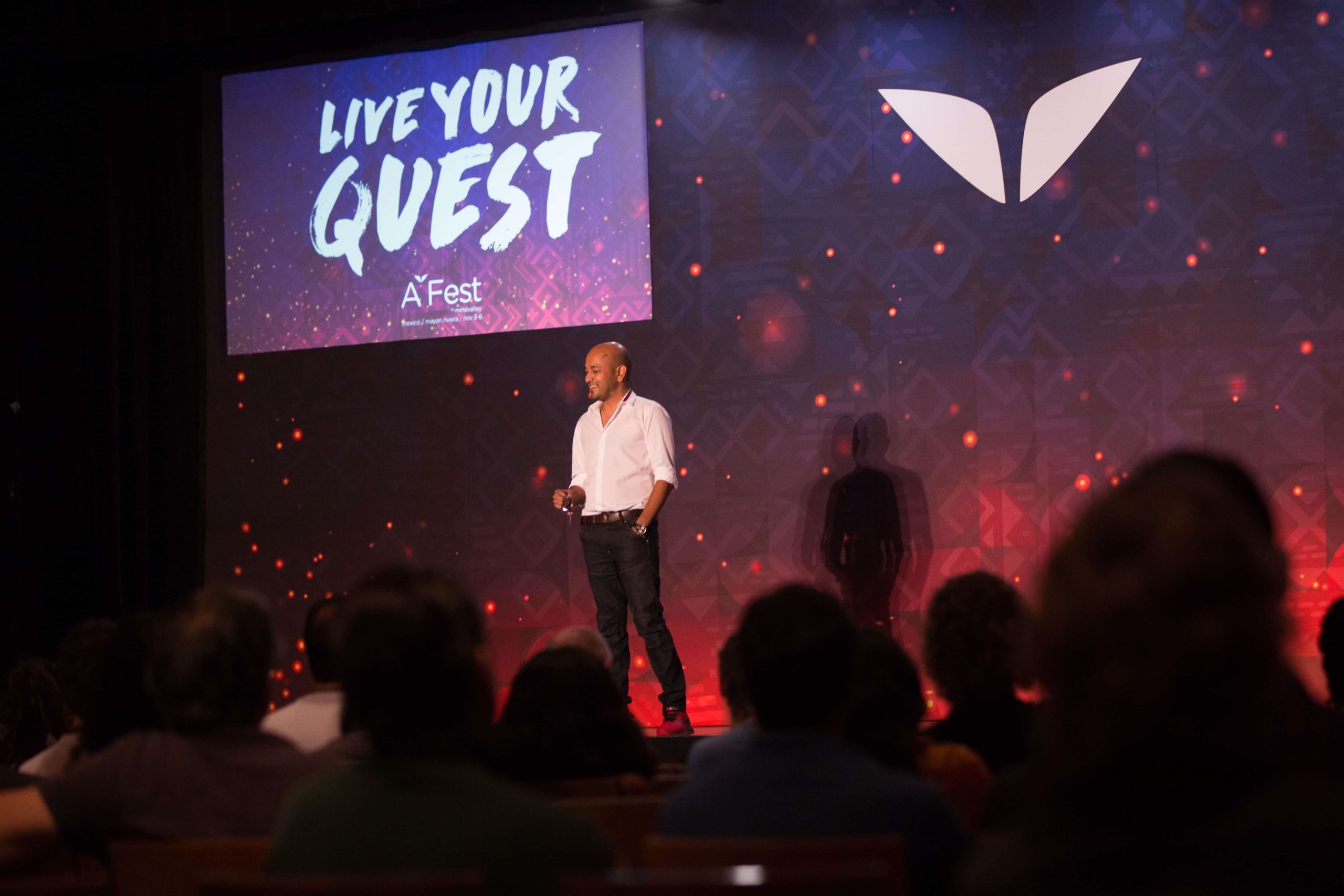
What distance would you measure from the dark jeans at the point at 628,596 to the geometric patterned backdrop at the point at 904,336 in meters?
0.58

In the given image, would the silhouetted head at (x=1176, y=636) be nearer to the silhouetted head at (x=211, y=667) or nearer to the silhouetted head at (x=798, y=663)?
the silhouetted head at (x=798, y=663)

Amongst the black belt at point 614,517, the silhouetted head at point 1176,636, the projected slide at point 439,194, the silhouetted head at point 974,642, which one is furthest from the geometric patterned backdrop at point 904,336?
the silhouetted head at point 1176,636

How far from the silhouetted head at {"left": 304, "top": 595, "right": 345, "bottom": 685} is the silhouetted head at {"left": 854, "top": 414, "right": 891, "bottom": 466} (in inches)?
128

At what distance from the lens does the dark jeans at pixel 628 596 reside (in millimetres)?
4992

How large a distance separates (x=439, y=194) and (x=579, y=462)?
5.50ft

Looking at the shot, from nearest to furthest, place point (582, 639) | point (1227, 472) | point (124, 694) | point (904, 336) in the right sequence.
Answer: point (1227, 472)
point (124, 694)
point (582, 639)
point (904, 336)

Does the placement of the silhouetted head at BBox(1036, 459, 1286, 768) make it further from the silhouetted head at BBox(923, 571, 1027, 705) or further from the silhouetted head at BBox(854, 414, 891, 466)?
the silhouetted head at BBox(854, 414, 891, 466)

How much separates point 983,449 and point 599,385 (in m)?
1.71

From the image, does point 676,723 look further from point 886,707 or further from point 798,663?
point 798,663

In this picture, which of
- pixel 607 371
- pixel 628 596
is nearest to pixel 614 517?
Result: pixel 628 596

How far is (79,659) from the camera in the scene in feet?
7.96

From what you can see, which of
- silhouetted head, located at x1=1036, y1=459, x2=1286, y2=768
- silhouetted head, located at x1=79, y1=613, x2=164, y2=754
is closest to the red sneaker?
silhouetted head, located at x1=79, y1=613, x2=164, y2=754

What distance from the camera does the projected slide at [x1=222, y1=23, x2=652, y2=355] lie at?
19.1 ft

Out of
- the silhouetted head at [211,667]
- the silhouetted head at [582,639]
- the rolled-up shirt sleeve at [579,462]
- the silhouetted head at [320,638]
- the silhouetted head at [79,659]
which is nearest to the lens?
the silhouetted head at [211,667]
